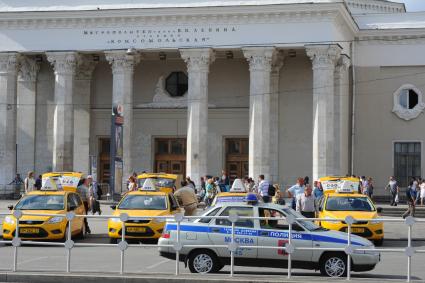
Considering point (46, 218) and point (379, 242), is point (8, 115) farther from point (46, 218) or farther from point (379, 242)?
point (379, 242)

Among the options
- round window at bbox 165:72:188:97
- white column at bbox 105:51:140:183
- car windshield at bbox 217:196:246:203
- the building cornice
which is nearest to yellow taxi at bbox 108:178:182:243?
car windshield at bbox 217:196:246:203

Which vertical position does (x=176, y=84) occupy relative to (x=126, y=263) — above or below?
above

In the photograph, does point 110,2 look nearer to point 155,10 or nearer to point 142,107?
point 155,10

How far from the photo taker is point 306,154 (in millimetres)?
43219

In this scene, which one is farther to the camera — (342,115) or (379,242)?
(342,115)

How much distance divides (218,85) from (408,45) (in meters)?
10.9

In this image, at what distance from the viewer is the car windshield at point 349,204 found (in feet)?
77.2

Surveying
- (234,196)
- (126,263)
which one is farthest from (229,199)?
(126,263)

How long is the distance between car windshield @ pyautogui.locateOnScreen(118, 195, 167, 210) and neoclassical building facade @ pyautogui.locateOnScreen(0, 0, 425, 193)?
16.3 m

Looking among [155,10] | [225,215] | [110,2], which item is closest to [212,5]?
[155,10]

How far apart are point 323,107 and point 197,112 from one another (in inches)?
249

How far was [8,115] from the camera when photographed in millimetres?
42250

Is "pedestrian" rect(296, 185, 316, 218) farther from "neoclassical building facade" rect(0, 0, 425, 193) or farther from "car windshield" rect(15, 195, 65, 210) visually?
"neoclassical building facade" rect(0, 0, 425, 193)

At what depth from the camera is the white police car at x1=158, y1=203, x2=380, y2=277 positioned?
15070mm
